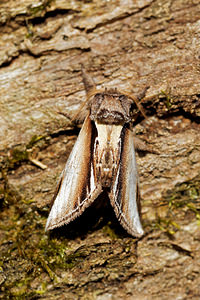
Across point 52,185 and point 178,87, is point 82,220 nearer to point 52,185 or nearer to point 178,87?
point 52,185

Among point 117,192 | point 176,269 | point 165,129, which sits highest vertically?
point 165,129

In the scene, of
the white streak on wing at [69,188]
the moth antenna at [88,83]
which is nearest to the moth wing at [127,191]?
the white streak on wing at [69,188]

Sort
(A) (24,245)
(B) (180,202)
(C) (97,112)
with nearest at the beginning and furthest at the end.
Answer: (C) (97,112), (A) (24,245), (B) (180,202)

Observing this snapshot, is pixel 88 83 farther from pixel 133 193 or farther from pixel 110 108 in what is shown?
pixel 133 193

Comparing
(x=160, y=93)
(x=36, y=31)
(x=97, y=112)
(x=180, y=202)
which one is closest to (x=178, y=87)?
(x=160, y=93)

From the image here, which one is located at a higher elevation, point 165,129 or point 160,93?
point 160,93

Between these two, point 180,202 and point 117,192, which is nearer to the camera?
point 117,192

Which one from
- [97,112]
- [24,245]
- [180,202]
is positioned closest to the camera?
[97,112]

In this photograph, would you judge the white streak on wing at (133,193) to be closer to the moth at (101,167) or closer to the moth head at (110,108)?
the moth at (101,167)
